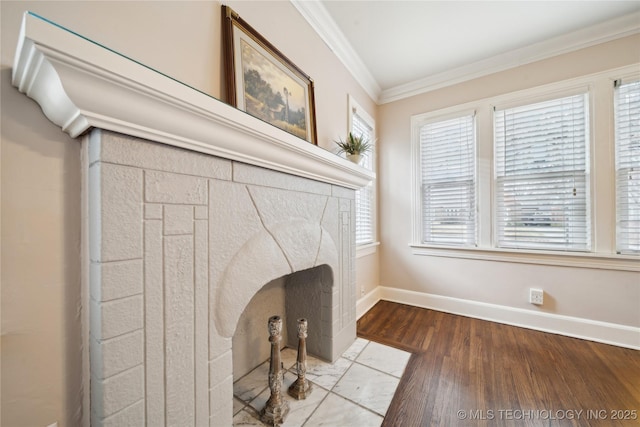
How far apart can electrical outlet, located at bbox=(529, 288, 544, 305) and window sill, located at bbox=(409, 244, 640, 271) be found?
0.27 m

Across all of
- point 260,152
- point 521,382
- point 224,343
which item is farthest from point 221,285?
point 521,382

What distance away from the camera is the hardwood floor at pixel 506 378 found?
125 cm

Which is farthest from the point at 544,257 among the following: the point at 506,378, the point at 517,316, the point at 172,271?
the point at 172,271

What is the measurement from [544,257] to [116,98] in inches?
126

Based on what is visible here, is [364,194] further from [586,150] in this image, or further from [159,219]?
[159,219]

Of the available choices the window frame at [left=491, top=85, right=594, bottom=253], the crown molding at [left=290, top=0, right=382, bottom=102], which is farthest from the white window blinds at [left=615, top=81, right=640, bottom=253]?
the crown molding at [left=290, top=0, right=382, bottom=102]

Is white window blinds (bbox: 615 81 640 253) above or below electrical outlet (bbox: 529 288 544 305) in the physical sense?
above

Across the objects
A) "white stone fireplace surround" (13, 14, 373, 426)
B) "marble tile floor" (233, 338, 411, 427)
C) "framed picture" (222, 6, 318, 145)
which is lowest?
"marble tile floor" (233, 338, 411, 427)

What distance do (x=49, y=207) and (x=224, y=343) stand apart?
0.74 meters

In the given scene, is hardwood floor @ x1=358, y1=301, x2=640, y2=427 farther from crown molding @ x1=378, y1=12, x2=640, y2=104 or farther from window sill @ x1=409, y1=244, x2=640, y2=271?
crown molding @ x1=378, y1=12, x2=640, y2=104

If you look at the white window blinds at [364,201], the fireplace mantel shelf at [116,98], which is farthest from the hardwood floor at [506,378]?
the fireplace mantel shelf at [116,98]

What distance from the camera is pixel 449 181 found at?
2637 millimetres

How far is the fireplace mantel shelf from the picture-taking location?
0.50 meters

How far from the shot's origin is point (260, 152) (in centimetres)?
97
